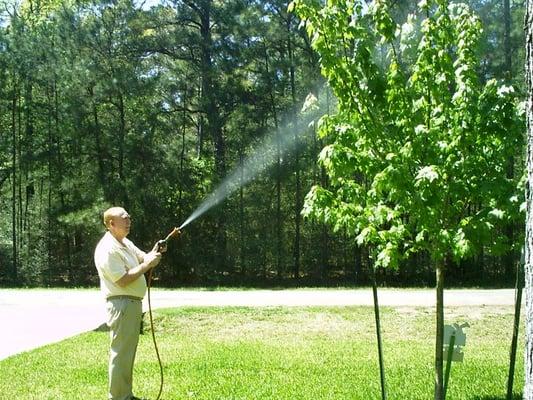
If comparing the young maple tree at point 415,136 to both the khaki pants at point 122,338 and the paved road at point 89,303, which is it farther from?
the paved road at point 89,303

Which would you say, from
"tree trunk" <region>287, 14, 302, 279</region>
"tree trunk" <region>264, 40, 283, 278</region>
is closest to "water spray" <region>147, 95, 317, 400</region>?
"tree trunk" <region>264, 40, 283, 278</region>

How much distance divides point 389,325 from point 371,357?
10.3ft

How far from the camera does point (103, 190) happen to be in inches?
944

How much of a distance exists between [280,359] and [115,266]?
3.42 meters

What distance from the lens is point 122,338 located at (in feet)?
17.9

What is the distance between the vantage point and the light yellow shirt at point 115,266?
5367 millimetres

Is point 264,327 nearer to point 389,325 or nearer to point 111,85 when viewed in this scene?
point 389,325

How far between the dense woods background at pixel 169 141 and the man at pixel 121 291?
1837 centimetres

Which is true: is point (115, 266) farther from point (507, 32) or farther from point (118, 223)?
point (507, 32)

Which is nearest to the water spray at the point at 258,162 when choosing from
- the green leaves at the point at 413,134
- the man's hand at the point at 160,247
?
the man's hand at the point at 160,247

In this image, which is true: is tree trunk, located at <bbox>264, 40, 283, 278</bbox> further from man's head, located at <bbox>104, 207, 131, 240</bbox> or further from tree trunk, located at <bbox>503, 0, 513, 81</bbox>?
man's head, located at <bbox>104, 207, 131, 240</bbox>

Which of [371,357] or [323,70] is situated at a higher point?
[323,70]

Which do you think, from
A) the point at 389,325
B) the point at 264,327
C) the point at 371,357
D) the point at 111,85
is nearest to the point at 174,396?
the point at 371,357

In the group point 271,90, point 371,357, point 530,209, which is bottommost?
point 371,357
